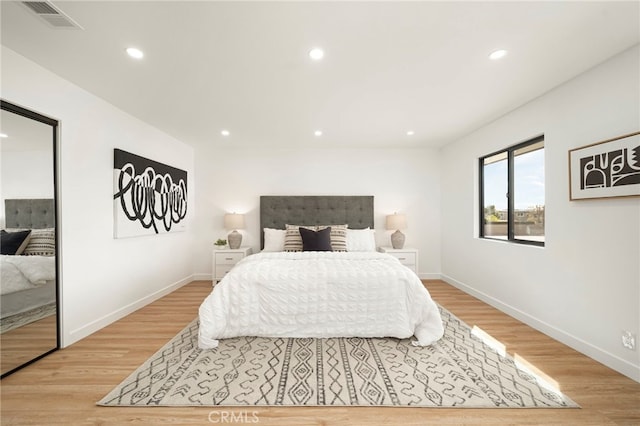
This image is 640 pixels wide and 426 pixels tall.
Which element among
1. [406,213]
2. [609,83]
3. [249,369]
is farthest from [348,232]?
[609,83]

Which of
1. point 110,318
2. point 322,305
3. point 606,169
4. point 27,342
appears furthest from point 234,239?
point 606,169

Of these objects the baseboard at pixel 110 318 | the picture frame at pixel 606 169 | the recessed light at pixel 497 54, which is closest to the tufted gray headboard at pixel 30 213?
the baseboard at pixel 110 318

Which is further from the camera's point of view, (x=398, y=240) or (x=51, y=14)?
(x=398, y=240)

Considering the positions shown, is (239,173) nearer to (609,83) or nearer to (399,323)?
(399,323)

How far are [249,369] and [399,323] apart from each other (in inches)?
51.7

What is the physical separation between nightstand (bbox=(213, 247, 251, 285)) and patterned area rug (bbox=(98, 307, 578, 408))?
1.85 m

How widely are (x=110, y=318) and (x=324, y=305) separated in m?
2.30

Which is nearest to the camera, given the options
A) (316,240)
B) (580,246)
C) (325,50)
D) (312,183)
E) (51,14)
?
(51,14)

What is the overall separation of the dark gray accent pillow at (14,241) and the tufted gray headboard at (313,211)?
110 inches

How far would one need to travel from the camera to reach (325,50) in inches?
75.5

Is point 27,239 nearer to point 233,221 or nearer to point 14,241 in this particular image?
point 14,241

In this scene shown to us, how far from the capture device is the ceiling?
5.17 ft

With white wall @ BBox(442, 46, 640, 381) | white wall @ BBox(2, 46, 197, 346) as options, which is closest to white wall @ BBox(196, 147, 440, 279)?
white wall @ BBox(2, 46, 197, 346)

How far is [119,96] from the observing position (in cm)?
270
